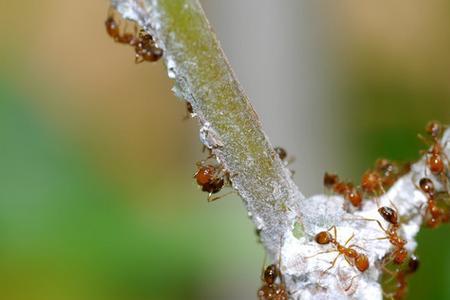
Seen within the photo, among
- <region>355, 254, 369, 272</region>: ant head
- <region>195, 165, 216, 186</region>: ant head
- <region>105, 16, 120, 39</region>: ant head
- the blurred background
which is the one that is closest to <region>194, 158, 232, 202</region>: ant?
<region>195, 165, 216, 186</region>: ant head

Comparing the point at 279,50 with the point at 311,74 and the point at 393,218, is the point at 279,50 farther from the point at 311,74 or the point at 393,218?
the point at 393,218

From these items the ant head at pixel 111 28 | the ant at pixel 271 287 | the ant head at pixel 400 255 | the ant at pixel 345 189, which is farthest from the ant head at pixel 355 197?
the ant head at pixel 111 28

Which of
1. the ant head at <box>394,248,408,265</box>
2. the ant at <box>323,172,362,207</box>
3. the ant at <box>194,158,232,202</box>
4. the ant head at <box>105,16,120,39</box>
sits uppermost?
the ant head at <box>105,16,120,39</box>

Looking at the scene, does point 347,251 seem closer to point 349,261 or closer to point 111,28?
point 349,261

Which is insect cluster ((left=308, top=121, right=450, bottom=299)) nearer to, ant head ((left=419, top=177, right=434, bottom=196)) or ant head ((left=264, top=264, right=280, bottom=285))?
ant head ((left=419, top=177, right=434, bottom=196))

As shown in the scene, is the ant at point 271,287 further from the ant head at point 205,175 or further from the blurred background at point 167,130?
the blurred background at point 167,130

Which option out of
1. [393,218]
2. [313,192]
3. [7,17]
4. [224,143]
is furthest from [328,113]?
[224,143]

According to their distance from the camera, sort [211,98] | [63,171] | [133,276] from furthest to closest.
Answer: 1. [63,171]
2. [133,276]
3. [211,98]
